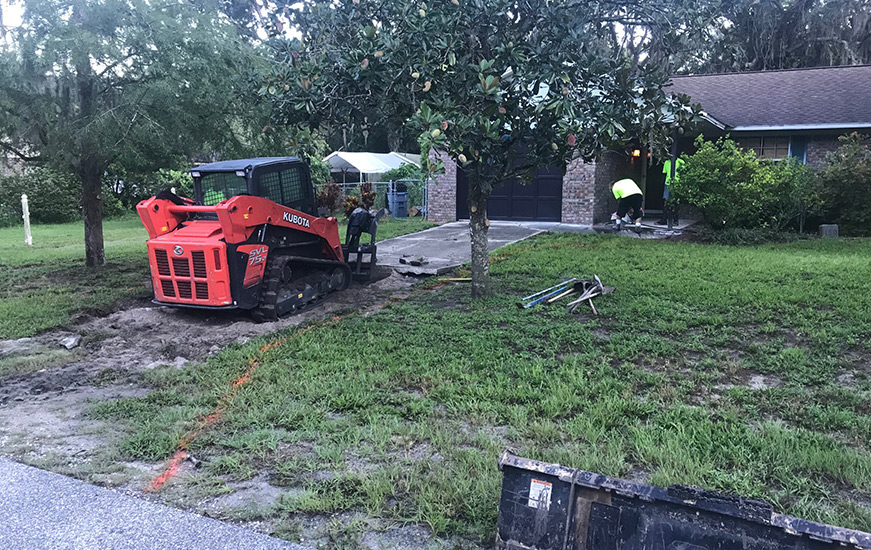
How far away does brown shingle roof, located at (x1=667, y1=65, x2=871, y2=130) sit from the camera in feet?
53.1

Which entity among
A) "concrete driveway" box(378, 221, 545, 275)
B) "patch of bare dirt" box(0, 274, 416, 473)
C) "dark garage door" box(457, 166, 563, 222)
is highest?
"dark garage door" box(457, 166, 563, 222)

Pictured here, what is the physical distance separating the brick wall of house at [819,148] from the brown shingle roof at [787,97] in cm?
63

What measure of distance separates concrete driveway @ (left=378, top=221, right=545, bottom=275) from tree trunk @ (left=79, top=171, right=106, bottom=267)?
5.20 metres

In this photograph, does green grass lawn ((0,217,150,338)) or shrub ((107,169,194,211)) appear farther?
shrub ((107,169,194,211))

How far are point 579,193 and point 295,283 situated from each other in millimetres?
10925

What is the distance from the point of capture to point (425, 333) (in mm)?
6945

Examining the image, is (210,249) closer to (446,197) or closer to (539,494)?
(539,494)

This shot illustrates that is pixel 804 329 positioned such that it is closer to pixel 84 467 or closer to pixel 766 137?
pixel 84 467

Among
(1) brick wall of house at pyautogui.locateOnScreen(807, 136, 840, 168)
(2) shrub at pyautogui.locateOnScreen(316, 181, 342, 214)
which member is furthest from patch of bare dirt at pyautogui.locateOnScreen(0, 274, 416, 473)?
(1) brick wall of house at pyautogui.locateOnScreen(807, 136, 840, 168)

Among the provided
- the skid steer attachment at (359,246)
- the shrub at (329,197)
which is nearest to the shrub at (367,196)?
the shrub at (329,197)

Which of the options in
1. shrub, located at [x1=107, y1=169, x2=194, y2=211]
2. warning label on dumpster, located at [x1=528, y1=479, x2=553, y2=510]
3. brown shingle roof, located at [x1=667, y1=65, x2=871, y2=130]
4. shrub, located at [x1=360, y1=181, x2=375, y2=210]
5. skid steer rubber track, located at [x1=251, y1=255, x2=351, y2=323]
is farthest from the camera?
shrub, located at [x1=107, y1=169, x2=194, y2=211]

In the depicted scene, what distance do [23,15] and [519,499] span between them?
9242 mm

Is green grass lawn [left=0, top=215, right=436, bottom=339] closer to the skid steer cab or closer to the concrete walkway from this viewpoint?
the skid steer cab

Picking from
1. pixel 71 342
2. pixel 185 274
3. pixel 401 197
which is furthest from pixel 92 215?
pixel 401 197
